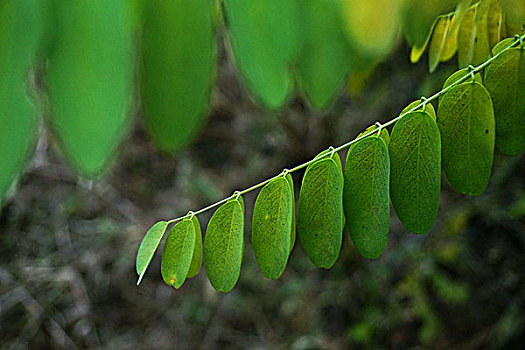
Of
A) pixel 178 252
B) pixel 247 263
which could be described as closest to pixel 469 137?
pixel 178 252

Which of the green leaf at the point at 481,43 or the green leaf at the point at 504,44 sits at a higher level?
the green leaf at the point at 504,44

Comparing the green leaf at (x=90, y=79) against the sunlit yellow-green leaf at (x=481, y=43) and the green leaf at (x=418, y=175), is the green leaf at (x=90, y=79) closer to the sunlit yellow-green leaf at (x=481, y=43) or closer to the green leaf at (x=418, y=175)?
the green leaf at (x=418, y=175)

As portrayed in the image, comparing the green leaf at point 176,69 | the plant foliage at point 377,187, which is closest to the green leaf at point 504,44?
the plant foliage at point 377,187

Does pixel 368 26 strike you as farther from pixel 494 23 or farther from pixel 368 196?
pixel 494 23

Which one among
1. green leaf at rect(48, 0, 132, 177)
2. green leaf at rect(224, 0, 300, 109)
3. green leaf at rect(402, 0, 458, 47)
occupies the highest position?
green leaf at rect(48, 0, 132, 177)

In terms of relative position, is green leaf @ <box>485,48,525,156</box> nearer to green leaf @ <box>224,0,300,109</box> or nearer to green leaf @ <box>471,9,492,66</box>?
green leaf @ <box>471,9,492,66</box>

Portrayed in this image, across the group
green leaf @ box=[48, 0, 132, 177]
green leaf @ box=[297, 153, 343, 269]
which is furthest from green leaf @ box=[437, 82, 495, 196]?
green leaf @ box=[48, 0, 132, 177]
